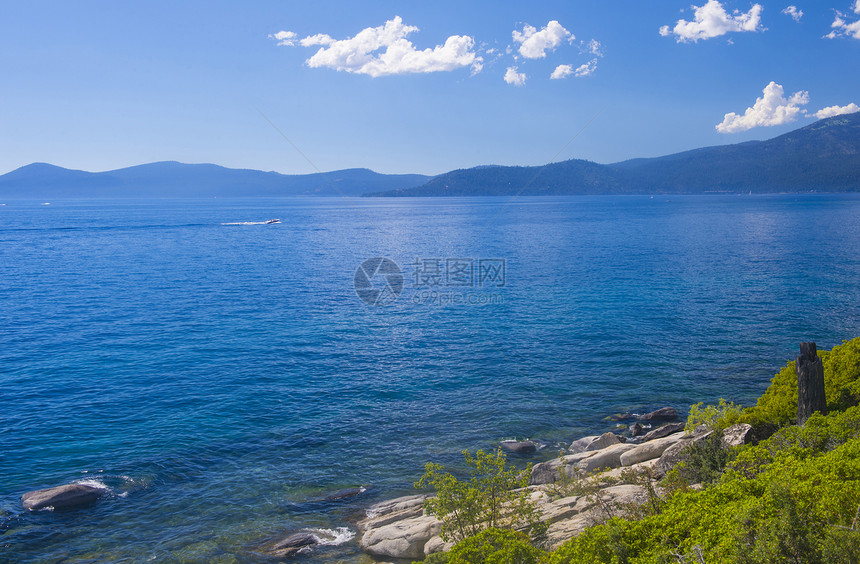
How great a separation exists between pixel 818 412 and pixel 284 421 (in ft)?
70.6

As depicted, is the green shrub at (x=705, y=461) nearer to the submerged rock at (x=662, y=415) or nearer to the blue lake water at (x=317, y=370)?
the blue lake water at (x=317, y=370)

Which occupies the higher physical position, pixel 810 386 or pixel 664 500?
pixel 810 386

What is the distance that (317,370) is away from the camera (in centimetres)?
3275

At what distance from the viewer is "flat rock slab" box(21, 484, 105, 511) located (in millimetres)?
19406

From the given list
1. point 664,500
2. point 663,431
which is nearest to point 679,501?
point 664,500

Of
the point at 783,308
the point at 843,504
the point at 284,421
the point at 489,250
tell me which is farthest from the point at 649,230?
the point at 843,504

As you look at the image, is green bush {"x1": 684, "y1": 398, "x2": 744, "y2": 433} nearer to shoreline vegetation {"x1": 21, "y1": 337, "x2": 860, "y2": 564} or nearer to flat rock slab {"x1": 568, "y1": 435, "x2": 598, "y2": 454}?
shoreline vegetation {"x1": 21, "y1": 337, "x2": 860, "y2": 564}

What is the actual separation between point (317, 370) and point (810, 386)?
972 inches

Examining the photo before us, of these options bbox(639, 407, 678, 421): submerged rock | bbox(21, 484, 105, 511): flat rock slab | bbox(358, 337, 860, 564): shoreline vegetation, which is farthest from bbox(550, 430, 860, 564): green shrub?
bbox(21, 484, 105, 511): flat rock slab

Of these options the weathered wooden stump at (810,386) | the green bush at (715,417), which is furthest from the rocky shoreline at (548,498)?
the weathered wooden stump at (810,386)

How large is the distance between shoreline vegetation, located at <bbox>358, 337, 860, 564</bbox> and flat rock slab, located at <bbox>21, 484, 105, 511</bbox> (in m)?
10.3

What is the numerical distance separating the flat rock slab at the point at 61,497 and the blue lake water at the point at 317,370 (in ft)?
1.72

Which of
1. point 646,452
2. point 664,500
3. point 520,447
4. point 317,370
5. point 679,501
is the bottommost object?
point 520,447

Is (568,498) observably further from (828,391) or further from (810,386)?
(828,391)
